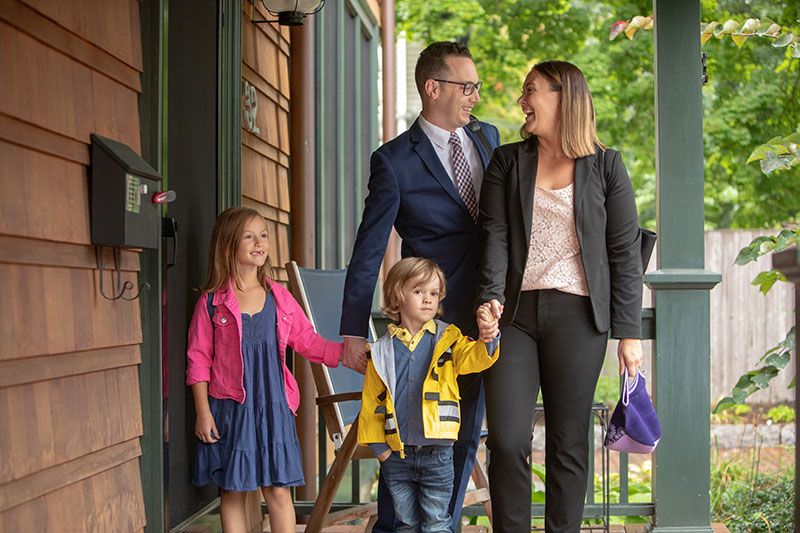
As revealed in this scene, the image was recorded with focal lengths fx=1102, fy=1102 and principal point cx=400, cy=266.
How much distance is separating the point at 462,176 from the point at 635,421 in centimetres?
84

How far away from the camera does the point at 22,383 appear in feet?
7.27

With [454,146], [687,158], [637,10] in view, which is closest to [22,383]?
[454,146]

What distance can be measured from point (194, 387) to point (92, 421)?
0.62m

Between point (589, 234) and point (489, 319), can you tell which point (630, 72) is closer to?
point (589, 234)

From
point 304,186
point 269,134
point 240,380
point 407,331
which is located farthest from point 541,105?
point 304,186

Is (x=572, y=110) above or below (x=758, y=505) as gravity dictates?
above

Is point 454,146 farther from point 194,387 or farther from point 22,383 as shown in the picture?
point 22,383

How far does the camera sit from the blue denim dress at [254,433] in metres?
3.19

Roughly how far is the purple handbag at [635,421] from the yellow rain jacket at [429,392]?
44 cm

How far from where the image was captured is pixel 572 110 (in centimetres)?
291

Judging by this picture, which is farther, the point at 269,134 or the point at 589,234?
the point at 269,134

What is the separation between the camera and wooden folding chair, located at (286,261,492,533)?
3.54m

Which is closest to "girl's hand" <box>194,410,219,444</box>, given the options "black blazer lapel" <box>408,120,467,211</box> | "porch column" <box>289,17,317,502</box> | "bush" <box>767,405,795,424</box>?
"black blazer lapel" <box>408,120,467,211</box>

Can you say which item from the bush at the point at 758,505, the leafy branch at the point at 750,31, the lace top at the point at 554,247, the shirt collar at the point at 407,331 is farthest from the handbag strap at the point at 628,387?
the bush at the point at 758,505
